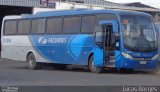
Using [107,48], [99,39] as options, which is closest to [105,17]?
[99,39]

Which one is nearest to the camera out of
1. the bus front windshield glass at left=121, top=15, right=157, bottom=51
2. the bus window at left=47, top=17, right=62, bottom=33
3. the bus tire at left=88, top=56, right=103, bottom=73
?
the bus front windshield glass at left=121, top=15, right=157, bottom=51

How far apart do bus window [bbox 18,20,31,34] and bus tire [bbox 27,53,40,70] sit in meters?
1.39

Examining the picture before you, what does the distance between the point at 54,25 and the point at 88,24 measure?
315 cm

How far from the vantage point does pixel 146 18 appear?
26.0 metres

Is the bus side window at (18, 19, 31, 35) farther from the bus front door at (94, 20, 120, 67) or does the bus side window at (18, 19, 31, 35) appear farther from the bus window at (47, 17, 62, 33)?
the bus front door at (94, 20, 120, 67)

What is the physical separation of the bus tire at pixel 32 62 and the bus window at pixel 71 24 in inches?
137

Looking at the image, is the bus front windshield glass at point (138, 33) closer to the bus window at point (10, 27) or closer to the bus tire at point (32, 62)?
the bus tire at point (32, 62)

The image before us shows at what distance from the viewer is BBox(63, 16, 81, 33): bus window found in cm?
2706

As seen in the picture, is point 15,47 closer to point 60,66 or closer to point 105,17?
point 60,66

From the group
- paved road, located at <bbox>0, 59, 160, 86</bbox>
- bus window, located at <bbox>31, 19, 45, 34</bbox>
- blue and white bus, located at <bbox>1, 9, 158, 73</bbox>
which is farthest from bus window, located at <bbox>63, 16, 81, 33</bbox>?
paved road, located at <bbox>0, 59, 160, 86</bbox>

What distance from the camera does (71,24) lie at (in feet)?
90.6

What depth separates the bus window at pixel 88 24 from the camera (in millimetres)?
26036

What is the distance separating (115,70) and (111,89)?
19969 millimetres

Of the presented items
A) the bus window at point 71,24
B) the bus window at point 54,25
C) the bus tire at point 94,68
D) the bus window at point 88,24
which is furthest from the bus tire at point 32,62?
the bus tire at point 94,68
